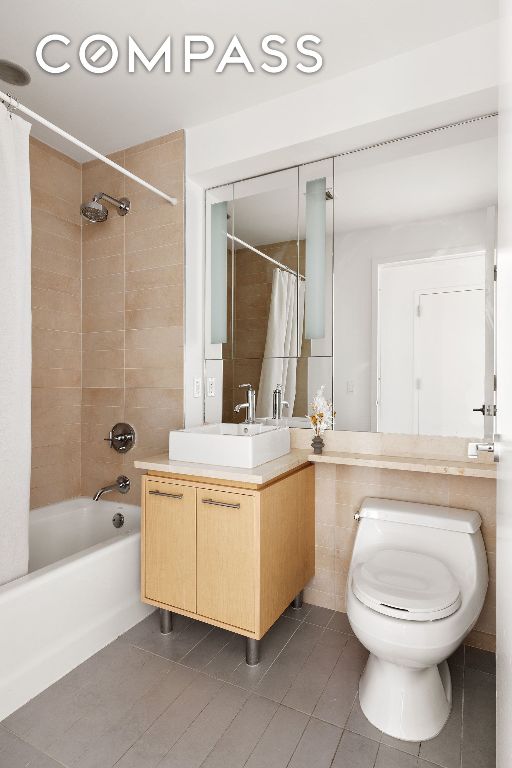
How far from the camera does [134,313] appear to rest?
2537mm

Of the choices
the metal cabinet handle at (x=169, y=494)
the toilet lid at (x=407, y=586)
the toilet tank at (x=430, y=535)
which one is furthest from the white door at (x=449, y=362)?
the metal cabinet handle at (x=169, y=494)

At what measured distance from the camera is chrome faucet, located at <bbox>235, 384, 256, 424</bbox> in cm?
236

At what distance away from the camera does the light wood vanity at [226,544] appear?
1.71 m

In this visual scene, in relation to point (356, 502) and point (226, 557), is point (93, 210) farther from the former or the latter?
point (356, 502)

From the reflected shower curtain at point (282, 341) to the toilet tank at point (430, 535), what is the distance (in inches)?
26.9

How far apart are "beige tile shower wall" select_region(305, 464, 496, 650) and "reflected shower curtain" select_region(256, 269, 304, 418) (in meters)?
0.43

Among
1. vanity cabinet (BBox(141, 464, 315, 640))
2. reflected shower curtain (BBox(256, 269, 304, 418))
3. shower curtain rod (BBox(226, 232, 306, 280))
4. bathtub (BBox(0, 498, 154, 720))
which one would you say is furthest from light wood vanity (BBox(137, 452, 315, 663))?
shower curtain rod (BBox(226, 232, 306, 280))

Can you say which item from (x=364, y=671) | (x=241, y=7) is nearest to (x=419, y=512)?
(x=364, y=671)

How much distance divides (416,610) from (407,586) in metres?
0.13

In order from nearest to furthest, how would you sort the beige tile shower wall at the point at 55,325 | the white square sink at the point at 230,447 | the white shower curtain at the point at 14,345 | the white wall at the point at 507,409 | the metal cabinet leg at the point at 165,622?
the white wall at the point at 507,409 → the white shower curtain at the point at 14,345 → the white square sink at the point at 230,447 → the metal cabinet leg at the point at 165,622 → the beige tile shower wall at the point at 55,325

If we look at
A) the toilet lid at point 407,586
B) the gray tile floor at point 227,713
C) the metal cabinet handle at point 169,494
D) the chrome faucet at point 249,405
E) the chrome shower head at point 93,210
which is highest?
the chrome shower head at point 93,210

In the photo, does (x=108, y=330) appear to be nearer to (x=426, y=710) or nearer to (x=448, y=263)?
(x=448, y=263)

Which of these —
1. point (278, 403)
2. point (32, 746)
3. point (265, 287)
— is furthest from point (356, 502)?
point (32, 746)

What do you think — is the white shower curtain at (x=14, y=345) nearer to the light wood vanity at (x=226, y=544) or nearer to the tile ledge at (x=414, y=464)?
the light wood vanity at (x=226, y=544)
